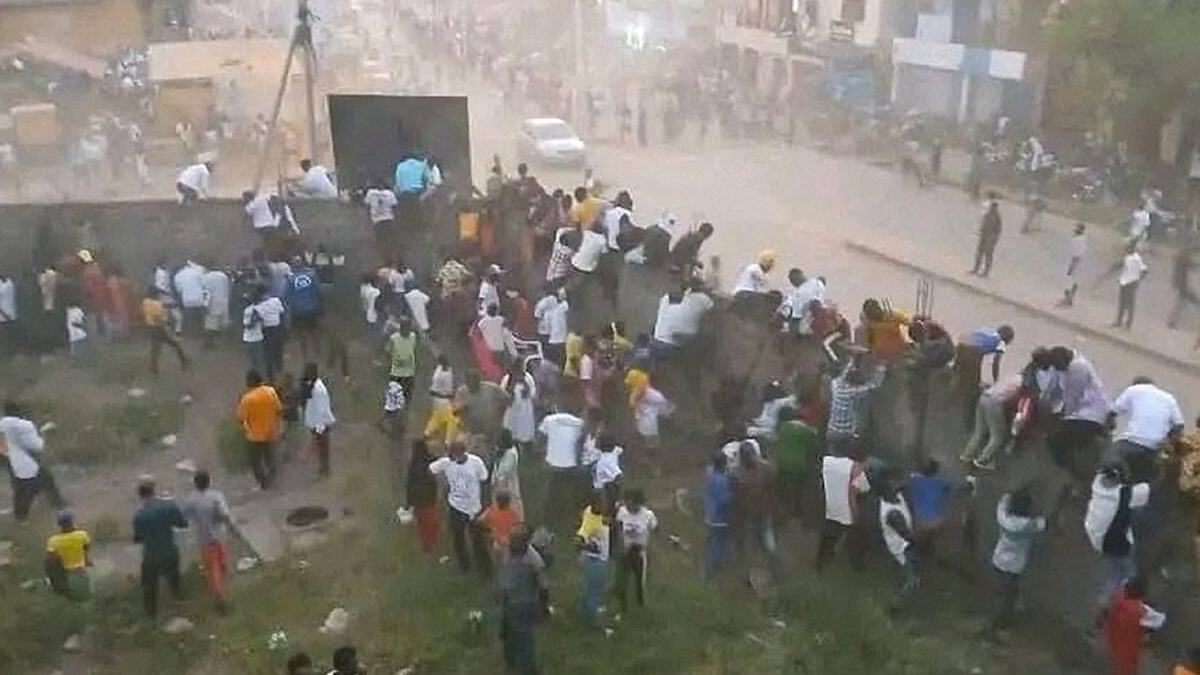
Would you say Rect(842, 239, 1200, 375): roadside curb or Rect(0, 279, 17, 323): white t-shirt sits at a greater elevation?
Rect(0, 279, 17, 323): white t-shirt

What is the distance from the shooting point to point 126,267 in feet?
50.9

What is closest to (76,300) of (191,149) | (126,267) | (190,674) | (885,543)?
(126,267)

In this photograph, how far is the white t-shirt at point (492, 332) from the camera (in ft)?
39.0

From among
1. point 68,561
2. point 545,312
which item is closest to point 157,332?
point 545,312

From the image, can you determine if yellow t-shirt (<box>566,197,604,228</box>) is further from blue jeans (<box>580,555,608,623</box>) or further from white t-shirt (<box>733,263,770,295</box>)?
blue jeans (<box>580,555,608,623</box>)

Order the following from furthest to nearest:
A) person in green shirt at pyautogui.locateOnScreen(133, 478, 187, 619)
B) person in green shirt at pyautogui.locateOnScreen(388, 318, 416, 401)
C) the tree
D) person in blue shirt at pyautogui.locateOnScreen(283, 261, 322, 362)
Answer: the tree < person in blue shirt at pyautogui.locateOnScreen(283, 261, 322, 362) < person in green shirt at pyautogui.locateOnScreen(388, 318, 416, 401) < person in green shirt at pyautogui.locateOnScreen(133, 478, 187, 619)

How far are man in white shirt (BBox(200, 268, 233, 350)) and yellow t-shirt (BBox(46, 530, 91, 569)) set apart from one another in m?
5.48

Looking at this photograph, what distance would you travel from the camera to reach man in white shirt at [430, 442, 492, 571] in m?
8.68

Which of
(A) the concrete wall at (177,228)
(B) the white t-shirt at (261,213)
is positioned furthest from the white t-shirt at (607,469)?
(A) the concrete wall at (177,228)

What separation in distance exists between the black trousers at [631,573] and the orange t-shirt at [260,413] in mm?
3324

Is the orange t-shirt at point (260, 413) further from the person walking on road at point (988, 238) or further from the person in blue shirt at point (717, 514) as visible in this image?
the person walking on road at point (988, 238)

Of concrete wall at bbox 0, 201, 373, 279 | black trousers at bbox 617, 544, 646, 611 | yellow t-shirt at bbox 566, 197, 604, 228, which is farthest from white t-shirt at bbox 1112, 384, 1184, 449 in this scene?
concrete wall at bbox 0, 201, 373, 279

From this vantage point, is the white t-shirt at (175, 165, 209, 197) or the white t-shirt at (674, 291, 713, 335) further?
the white t-shirt at (175, 165, 209, 197)

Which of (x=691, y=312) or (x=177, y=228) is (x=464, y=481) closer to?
(x=691, y=312)
